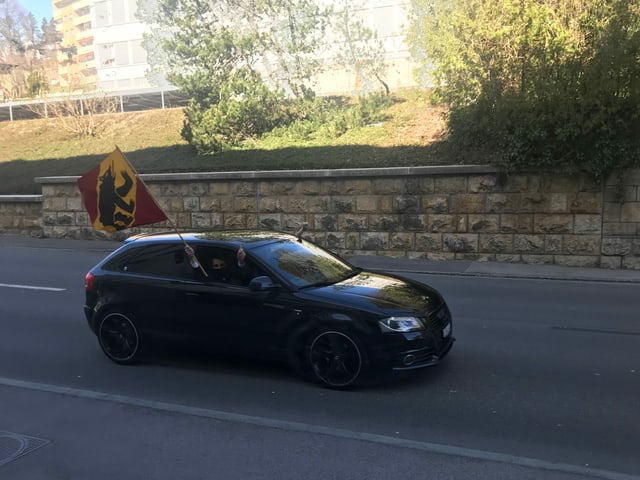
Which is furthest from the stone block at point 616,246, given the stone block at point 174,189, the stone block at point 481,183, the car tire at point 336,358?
the stone block at point 174,189

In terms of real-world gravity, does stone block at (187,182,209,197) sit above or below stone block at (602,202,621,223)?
above

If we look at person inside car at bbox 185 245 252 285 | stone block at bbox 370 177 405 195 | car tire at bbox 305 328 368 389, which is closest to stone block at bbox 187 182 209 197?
stone block at bbox 370 177 405 195

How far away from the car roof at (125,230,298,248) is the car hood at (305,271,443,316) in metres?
1.00

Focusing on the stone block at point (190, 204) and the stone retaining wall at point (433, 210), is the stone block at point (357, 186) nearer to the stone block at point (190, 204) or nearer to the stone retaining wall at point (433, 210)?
the stone retaining wall at point (433, 210)

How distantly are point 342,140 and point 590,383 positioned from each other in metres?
13.7

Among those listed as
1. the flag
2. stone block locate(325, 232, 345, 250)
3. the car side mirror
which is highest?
the flag

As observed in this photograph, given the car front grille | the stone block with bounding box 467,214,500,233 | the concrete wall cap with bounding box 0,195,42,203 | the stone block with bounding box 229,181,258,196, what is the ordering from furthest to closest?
the concrete wall cap with bounding box 0,195,42,203
the stone block with bounding box 229,181,258,196
the stone block with bounding box 467,214,500,233
the car front grille

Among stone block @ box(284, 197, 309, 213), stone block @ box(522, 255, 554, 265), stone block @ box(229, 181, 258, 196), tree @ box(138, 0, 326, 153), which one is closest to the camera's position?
stone block @ box(522, 255, 554, 265)

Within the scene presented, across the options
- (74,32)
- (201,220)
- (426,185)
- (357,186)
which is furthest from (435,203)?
(74,32)

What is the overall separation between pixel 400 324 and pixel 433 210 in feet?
29.1

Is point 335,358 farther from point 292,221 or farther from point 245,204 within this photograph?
point 245,204

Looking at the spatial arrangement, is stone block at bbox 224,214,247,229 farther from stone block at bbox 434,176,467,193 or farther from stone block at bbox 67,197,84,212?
stone block at bbox 67,197,84,212

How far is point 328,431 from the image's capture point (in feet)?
14.5

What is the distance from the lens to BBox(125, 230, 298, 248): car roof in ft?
20.3
